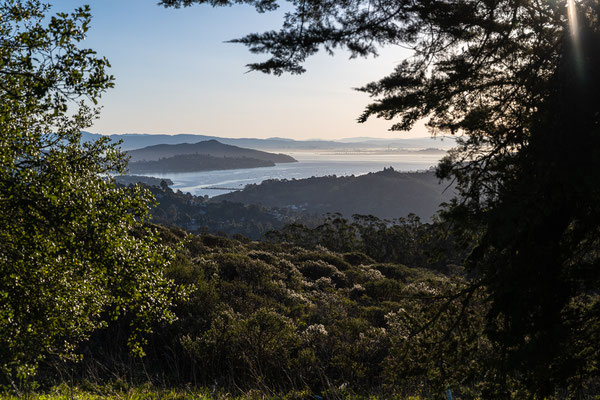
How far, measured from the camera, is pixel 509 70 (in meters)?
5.78

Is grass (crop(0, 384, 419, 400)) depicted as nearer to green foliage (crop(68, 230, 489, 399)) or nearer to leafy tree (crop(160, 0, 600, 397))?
green foliage (crop(68, 230, 489, 399))

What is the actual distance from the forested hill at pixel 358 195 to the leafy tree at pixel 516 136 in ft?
521

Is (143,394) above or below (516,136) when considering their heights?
below

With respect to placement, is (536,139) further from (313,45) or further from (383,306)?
(383,306)

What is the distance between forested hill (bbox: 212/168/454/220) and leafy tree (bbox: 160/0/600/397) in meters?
159

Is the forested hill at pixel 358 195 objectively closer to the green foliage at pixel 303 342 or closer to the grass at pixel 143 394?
the green foliage at pixel 303 342

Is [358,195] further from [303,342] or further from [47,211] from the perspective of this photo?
[47,211]

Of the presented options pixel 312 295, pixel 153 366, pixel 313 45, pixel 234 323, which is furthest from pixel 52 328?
pixel 312 295

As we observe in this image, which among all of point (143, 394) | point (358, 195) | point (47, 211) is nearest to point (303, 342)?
point (143, 394)

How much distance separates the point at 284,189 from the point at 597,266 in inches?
7466

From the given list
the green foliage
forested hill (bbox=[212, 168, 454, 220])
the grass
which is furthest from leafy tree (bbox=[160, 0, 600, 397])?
forested hill (bbox=[212, 168, 454, 220])

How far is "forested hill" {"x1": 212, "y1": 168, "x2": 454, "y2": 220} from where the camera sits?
→ 170 metres

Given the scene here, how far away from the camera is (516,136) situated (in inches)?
199

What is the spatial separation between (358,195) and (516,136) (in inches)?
7090
